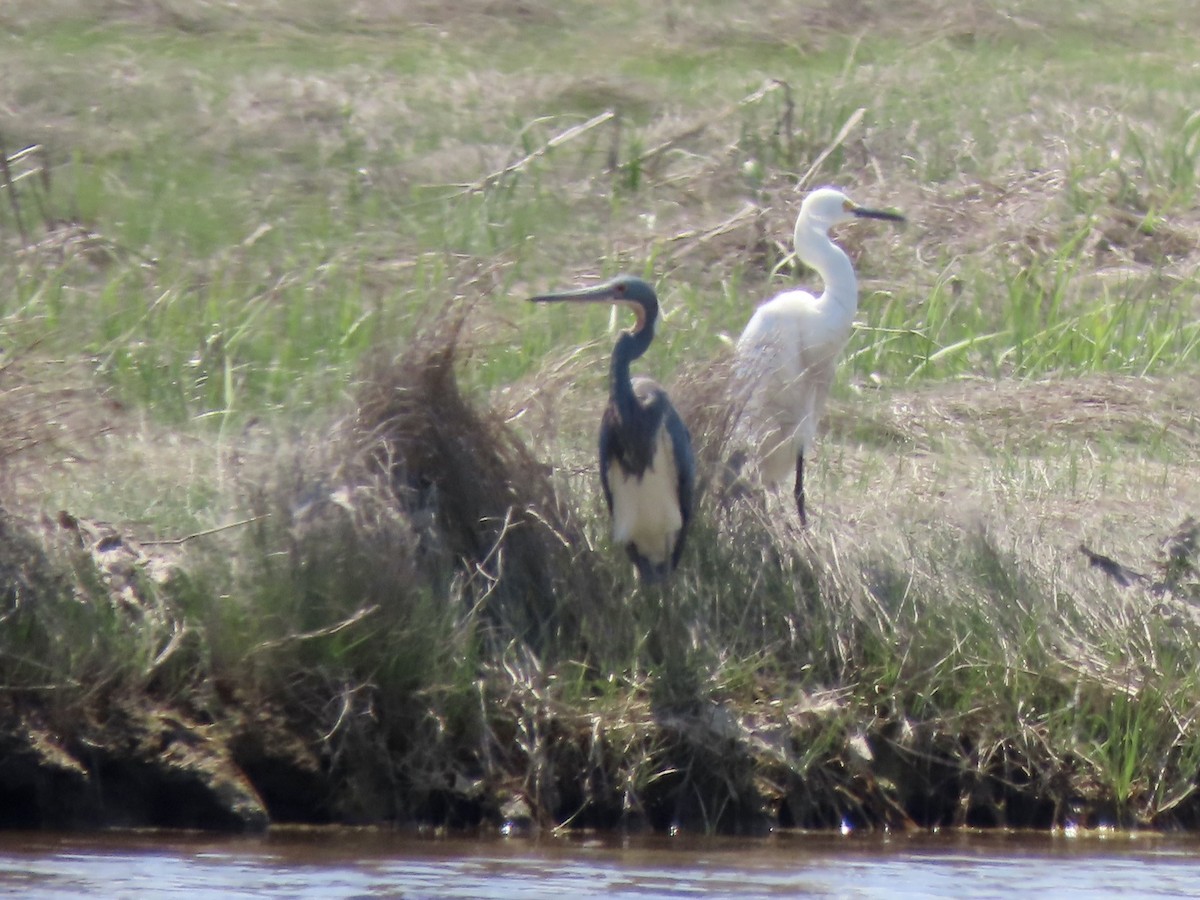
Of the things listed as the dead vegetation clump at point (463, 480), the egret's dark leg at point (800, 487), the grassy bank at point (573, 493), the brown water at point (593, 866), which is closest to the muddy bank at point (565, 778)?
the grassy bank at point (573, 493)

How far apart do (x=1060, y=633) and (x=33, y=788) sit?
370 cm

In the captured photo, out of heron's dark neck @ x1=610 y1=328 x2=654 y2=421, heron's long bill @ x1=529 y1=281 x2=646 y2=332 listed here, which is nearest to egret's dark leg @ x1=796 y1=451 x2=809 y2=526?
heron's dark neck @ x1=610 y1=328 x2=654 y2=421

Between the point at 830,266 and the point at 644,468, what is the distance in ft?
6.92

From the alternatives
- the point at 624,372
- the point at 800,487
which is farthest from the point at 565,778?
the point at 800,487

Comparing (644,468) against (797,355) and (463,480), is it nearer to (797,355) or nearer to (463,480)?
(463,480)

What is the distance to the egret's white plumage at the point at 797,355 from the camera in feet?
27.4

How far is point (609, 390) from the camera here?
8.19 meters

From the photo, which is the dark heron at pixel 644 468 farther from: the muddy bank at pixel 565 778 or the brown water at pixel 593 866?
the brown water at pixel 593 866

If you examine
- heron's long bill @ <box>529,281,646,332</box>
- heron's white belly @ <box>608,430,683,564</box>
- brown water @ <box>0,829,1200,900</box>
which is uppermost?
heron's long bill @ <box>529,281,646,332</box>

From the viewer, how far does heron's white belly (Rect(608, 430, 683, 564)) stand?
7.57m

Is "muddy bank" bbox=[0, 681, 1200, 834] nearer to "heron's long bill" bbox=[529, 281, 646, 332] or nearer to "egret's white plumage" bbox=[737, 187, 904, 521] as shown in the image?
"egret's white plumage" bbox=[737, 187, 904, 521]

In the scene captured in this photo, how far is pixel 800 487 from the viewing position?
845 cm

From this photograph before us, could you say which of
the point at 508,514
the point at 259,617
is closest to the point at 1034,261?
the point at 508,514

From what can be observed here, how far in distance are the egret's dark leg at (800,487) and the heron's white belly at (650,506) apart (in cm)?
61
